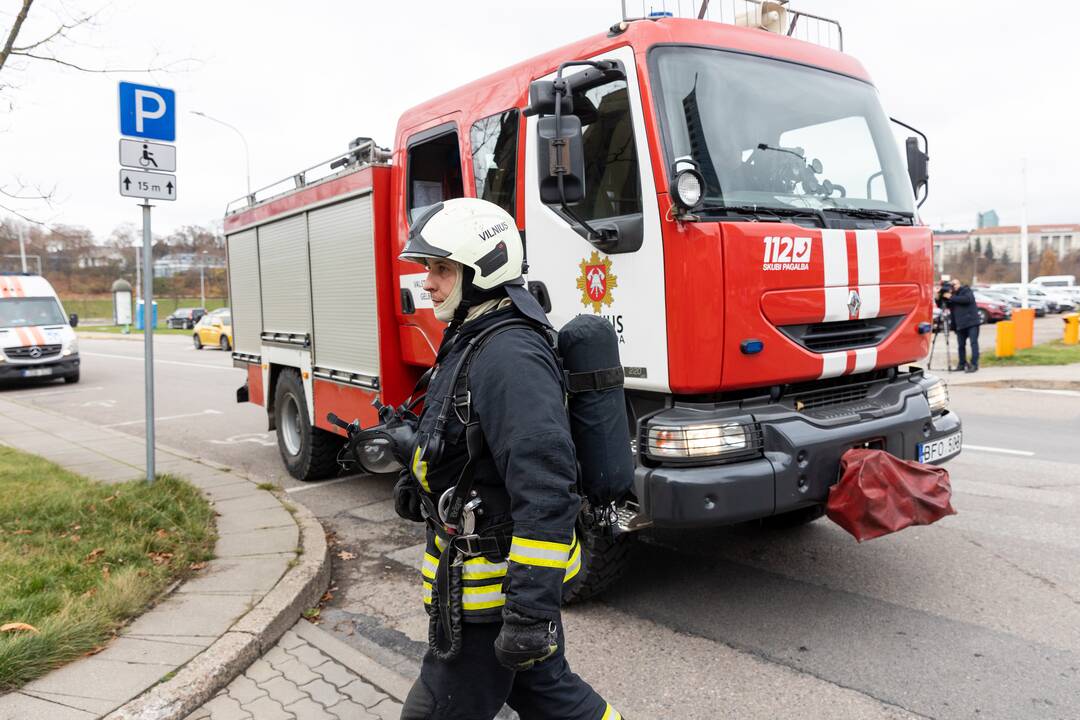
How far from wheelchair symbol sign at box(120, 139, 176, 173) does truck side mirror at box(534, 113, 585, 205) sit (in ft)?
11.9

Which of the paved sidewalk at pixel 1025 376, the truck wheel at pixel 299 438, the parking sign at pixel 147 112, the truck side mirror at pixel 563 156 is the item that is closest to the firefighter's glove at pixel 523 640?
the truck side mirror at pixel 563 156

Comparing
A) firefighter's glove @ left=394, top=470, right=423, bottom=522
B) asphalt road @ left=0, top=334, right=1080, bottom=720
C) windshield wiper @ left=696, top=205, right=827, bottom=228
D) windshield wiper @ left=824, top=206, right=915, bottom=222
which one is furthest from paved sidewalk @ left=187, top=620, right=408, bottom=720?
windshield wiper @ left=824, top=206, right=915, bottom=222

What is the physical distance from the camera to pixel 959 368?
48.9ft

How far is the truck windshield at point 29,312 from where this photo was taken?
1652 cm

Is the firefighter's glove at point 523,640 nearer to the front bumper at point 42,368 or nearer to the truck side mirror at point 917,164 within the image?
the truck side mirror at point 917,164

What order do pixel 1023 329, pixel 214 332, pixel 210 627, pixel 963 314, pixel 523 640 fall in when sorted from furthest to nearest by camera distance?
pixel 214 332, pixel 1023 329, pixel 963 314, pixel 210 627, pixel 523 640

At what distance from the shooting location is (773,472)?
11.3 ft

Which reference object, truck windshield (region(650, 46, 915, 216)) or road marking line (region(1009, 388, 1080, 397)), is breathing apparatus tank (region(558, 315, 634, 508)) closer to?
truck windshield (region(650, 46, 915, 216))

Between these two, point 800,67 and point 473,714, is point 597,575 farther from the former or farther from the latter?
point 800,67

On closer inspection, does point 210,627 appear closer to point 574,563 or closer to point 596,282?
point 574,563

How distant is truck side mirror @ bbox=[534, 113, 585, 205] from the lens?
3430 millimetres

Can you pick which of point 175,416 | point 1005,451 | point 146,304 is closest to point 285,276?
point 146,304

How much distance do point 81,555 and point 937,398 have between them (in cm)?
471

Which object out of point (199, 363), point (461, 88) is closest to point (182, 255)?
point (199, 363)
